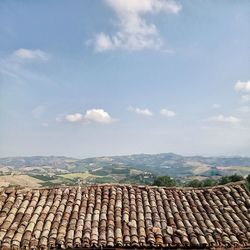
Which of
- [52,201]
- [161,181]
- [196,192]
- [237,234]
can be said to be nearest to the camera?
[237,234]

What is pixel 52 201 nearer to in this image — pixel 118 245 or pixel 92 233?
pixel 92 233

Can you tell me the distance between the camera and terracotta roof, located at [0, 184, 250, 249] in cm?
1055

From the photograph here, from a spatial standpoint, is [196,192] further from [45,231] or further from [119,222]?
[45,231]

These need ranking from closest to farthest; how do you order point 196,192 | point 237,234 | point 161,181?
point 237,234 < point 196,192 < point 161,181

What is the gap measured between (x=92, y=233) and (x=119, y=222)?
41.4 inches

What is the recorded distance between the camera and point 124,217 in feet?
38.1

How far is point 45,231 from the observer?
1080 centimetres

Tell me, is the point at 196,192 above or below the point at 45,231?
above

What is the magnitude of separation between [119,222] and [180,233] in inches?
80.2

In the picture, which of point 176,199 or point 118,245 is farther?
point 176,199

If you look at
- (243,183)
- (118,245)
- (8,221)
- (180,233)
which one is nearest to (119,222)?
(118,245)

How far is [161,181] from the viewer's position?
66875 millimetres

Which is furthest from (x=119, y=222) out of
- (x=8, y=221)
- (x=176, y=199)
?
(x=8, y=221)

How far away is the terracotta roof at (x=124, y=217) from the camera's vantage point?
10.6m
